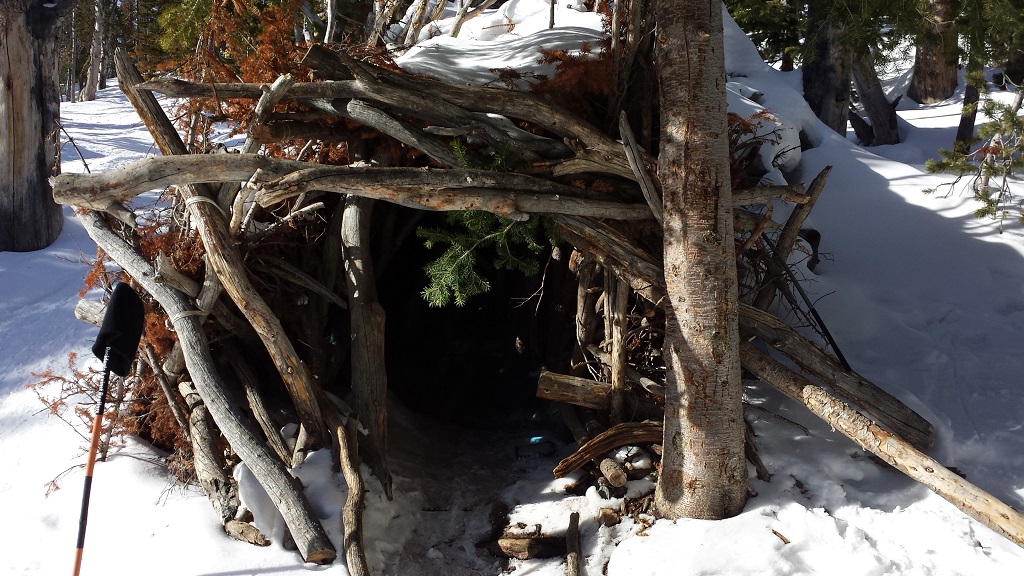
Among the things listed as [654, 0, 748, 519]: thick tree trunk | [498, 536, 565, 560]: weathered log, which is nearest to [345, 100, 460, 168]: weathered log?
[654, 0, 748, 519]: thick tree trunk

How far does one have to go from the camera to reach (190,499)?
501 centimetres

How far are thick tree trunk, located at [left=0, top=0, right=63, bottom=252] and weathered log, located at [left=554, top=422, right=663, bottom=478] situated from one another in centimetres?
767

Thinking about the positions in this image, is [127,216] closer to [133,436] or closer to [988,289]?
[133,436]

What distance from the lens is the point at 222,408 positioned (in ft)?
16.6

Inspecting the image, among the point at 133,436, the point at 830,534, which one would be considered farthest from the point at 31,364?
the point at 830,534

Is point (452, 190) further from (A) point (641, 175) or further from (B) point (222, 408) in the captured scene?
(B) point (222, 408)

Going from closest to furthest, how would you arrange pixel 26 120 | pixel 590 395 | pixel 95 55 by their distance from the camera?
pixel 590 395 → pixel 26 120 → pixel 95 55

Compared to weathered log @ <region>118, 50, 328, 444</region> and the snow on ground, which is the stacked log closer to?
weathered log @ <region>118, 50, 328, 444</region>

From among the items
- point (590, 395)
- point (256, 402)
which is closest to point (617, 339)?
point (590, 395)

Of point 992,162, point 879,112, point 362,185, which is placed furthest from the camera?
point 879,112

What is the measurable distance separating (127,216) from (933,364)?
6.09 metres

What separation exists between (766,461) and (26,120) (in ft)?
31.1

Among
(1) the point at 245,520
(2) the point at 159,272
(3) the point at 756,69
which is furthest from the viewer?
(3) the point at 756,69

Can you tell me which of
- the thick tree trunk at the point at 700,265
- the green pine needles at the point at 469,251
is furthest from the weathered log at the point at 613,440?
the green pine needles at the point at 469,251
